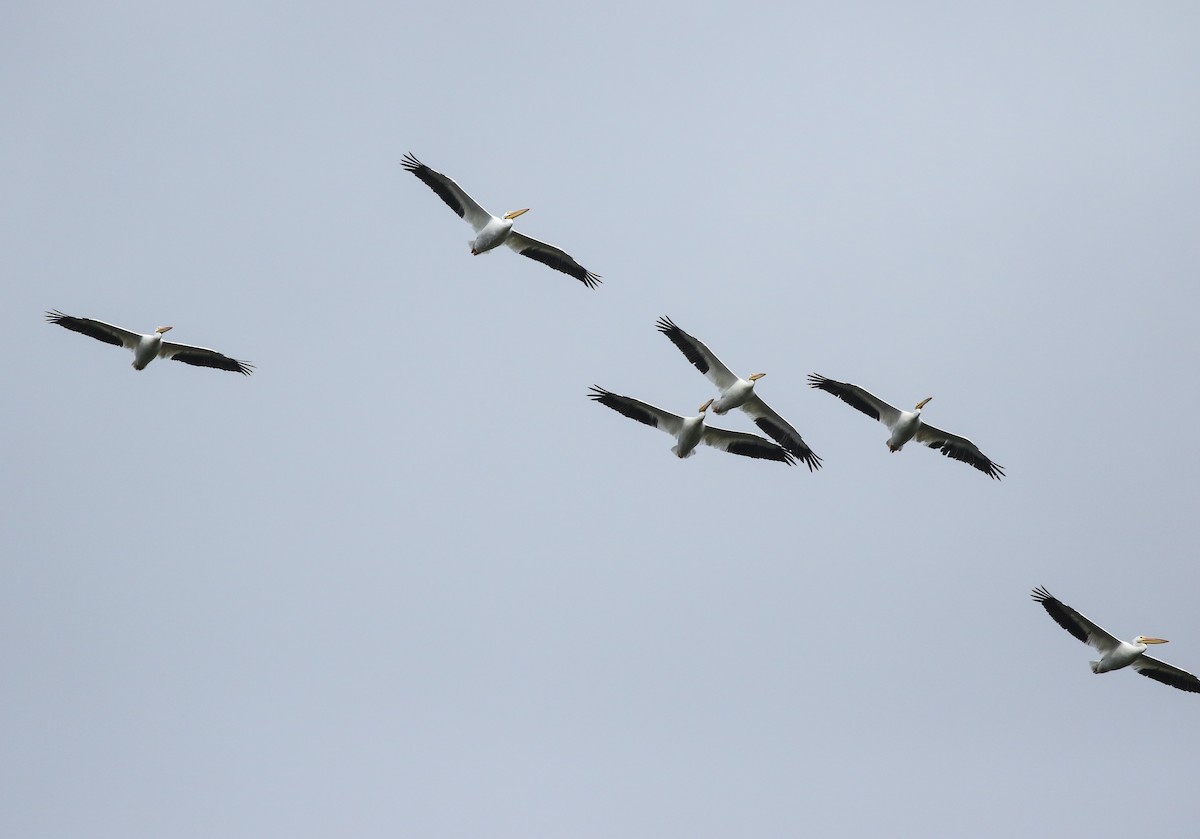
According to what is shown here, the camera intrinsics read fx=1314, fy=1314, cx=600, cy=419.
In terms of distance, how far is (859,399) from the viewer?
97.0 feet

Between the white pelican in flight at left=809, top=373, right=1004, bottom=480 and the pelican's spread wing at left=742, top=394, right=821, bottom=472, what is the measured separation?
1155 mm

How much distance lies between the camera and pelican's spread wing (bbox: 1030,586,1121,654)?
27891 millimetres

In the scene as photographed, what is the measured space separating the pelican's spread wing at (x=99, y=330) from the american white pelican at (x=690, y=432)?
10.3m

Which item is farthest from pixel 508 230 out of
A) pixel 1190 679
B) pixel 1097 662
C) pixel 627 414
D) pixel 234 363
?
pixel 1190 679

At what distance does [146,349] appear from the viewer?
28719mm

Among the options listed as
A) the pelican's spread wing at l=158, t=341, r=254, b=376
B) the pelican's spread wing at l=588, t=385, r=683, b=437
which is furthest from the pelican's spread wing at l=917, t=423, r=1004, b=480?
the pelican's spread wing at l=158, t=341, r=254, b=376

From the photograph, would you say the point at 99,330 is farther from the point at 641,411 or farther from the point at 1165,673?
the point at 1165,673

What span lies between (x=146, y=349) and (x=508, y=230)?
27.3 ft

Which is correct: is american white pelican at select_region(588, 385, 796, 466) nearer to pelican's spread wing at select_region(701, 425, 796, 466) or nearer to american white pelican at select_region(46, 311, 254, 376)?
pelican's spread wing at select_region(701, 425, 796, 466)

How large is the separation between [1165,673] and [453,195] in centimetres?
1880

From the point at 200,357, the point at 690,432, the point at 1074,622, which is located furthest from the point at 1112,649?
the point at 200,357

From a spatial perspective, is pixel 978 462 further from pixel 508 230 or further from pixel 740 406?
pixel 508 230

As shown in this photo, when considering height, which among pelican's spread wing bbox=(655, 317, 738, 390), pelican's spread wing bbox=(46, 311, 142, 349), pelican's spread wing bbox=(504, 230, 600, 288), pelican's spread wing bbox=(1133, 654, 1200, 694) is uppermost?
pelican's spread wing bbox=(504, 230, 600, 288)

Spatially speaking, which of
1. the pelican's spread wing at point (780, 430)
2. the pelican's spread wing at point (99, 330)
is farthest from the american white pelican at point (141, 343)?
the pelican's spread wing at point (780, 430)
